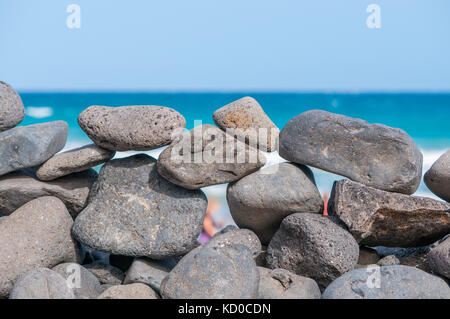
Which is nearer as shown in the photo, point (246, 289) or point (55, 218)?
point (246, 289)

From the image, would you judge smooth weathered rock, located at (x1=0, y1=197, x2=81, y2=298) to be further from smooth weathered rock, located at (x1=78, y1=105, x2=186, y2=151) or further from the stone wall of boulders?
smooth weathered rock, located at (x1=78, y1=105, x2=186, y2=151)

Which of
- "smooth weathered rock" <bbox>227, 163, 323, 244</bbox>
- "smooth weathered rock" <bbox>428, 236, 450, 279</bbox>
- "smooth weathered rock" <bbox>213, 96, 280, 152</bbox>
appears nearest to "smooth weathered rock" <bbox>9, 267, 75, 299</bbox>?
"smooth weathered rock" <bbox>227, 163, 323, 244</bbox>

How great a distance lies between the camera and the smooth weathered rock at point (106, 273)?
3160mm

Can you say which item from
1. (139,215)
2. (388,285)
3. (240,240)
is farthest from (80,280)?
(388,285)

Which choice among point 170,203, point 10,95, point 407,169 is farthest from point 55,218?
point 407,169

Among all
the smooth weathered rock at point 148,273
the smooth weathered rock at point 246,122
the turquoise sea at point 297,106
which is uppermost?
the smooth weathered rock at point 246,122

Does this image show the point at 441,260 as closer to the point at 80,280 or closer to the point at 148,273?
the point at 148,273

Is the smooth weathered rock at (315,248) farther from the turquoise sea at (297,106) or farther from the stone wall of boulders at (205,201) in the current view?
the turquoise sea at (297,106)

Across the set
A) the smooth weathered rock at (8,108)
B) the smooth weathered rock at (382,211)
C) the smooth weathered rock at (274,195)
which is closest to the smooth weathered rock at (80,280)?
the smooth weathered rock at (274,195)

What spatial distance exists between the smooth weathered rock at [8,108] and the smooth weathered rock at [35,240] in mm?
678

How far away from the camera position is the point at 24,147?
3088mm

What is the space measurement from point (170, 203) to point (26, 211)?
1011mm

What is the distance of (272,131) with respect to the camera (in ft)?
10.8
